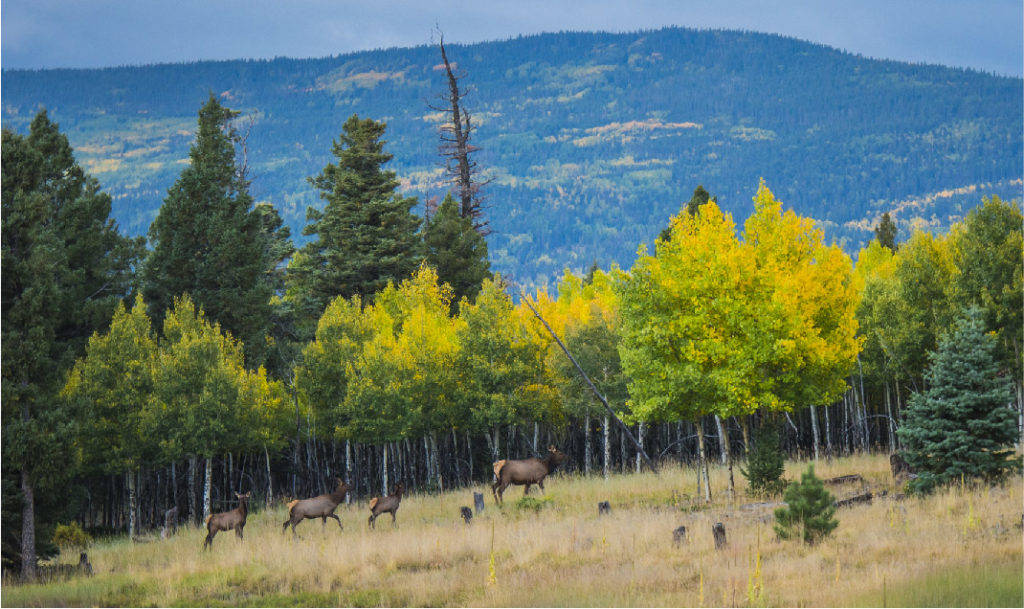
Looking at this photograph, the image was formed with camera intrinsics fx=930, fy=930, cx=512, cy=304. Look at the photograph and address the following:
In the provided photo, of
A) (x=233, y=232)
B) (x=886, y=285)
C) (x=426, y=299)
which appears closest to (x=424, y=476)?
(x=426, y=299)

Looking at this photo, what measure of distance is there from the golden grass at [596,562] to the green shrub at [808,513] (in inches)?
12.0

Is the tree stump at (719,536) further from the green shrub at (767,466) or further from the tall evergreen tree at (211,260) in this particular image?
the tall evergreen tree at (211,260)

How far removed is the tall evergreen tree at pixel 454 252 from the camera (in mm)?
59656

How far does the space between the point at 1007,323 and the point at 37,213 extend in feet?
120

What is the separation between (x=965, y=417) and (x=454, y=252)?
40.2 meters

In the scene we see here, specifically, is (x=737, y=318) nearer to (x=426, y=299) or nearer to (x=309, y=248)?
(x=426, y=299)

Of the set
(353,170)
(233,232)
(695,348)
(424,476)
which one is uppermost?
Answer: (353,170)

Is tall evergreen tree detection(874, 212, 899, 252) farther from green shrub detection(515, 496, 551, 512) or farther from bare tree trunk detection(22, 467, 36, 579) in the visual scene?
bare tree trunk detection(22, 467, 36, 579)

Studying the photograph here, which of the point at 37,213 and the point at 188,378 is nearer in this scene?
the point at 37,213

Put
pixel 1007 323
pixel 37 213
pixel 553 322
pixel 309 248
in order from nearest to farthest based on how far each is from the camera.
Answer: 1. pixel 37 213
2. pixel 1007 323
3. pixel 553 322
4. pixel 309 248

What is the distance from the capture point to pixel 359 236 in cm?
5806

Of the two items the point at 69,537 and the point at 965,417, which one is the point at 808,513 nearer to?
the point at 965,417

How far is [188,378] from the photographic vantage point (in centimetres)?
3934

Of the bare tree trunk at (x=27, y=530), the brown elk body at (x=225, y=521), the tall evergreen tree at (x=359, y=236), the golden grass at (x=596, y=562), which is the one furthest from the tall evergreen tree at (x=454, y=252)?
the bare tree trunk at (x=27, y=530)
